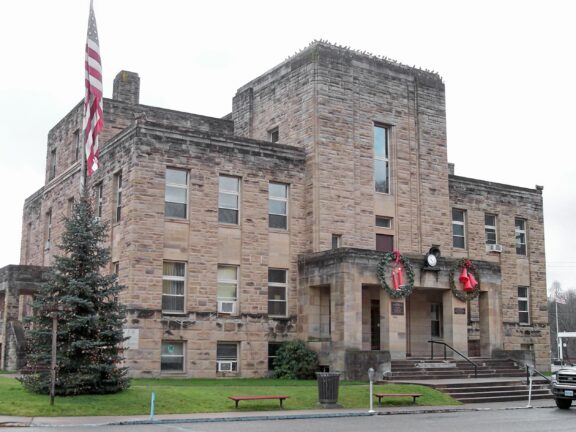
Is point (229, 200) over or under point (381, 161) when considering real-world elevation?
under

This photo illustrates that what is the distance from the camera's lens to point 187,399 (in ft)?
66.7

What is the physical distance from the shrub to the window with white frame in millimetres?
2695

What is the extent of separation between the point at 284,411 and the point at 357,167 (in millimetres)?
15095

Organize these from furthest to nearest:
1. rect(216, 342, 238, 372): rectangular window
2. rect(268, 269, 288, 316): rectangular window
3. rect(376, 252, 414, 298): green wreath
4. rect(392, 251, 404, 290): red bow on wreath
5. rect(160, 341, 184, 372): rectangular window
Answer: rect(268, 269, 288, 316): rectangular window, rect(216, 342, 238, 372): rectangular window, rect(392, 251, 404, 290): red bow on wreath, rect(376, 252, 414, 298): green wreath, rect(160, 341, 184, 372): rectangular window

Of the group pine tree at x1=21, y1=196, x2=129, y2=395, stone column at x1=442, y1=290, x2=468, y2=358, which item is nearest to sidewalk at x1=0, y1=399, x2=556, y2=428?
pine tree at x1=21, y1=196, x2=129, y2=395

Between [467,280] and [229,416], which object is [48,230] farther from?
[229,416]

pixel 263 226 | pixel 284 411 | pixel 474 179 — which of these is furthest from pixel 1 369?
pixel 474 179

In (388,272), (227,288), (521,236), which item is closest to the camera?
(388,272)

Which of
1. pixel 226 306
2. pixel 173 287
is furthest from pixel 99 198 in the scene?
pixel 226 306

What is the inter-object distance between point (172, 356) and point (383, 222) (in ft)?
37.1

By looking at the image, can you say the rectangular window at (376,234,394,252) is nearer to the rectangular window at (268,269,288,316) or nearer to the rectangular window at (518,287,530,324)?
the rectangular window at (268,269,288,316)

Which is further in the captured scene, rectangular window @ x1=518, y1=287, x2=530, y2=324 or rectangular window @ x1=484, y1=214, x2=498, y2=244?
rectangular window @ x1=518, y1=287, x2=530, y2=324

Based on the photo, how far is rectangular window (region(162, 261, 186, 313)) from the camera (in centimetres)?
2902

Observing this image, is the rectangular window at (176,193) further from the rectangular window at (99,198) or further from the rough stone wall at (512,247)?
the rough stone wall at (512,247)
